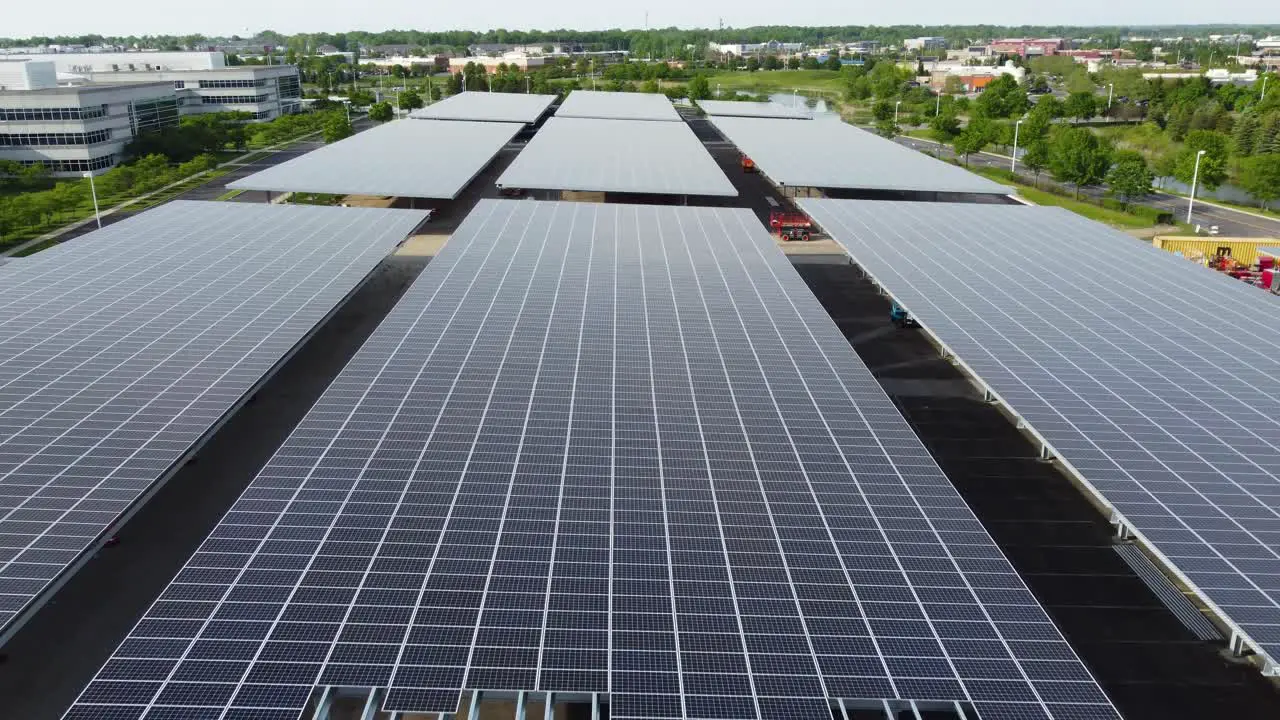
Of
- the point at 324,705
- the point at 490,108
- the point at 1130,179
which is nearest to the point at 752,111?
the point at 490,108

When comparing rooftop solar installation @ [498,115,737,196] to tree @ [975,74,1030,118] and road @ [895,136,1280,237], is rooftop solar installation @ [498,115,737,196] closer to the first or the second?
road @ [895,136,1280,237]

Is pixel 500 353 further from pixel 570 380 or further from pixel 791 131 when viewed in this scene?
pixel 791 131

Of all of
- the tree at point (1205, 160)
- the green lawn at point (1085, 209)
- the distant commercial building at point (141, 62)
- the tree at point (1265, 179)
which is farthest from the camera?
the distant commercial building at point (141, 62)

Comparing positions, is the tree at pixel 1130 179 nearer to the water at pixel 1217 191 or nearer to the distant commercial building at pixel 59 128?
the water at pixel 1217 191

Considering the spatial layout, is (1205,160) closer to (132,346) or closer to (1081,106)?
(1081,106)

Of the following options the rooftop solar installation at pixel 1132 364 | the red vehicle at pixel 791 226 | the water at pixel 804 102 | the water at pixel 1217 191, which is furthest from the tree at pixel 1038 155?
the water at pixel 804 102

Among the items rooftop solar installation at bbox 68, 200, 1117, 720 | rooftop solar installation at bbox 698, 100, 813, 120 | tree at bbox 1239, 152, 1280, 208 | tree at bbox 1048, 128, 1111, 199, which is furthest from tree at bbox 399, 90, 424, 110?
rooftop solar installation at bbox 68, 200, 1117, 720

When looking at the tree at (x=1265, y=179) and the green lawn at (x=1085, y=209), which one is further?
the tree at (x=1265, y=179)
